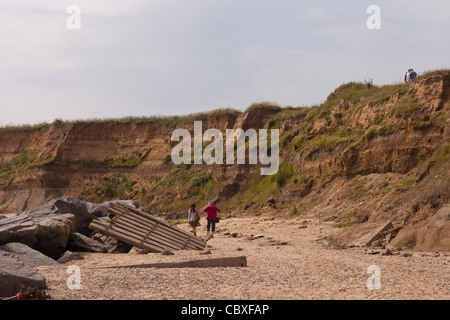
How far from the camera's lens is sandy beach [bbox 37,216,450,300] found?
7.77 metres

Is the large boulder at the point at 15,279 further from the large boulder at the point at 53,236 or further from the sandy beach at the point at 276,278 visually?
the large boulder at the point at 53,236

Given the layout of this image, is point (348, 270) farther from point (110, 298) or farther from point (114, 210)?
point (114, 210)

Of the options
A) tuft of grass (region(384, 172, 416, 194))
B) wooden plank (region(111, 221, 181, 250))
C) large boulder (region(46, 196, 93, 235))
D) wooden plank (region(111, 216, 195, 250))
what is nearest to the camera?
wooden plank (region(111, 221, 181, 250))

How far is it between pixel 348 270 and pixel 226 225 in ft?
47.7

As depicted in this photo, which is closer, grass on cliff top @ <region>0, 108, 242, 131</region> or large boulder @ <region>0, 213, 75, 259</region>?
large boulder @ <region>0, 213, 75, 259</region>

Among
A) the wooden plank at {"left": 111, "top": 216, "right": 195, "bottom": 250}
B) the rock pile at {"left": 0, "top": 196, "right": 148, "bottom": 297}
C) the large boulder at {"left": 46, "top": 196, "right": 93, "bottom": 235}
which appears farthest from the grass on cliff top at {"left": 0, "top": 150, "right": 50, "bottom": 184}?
the wooden plank at {"left": 111, "top": 216, "right": 195, "bottom": 250}

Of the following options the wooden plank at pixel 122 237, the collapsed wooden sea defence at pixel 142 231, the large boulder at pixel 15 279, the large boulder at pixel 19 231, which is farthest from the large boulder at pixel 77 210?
the large boulder at pixel 15 279

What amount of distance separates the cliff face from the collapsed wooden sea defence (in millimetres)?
5879

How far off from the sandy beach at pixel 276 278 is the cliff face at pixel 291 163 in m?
2.77

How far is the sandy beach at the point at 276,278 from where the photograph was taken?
7.77m

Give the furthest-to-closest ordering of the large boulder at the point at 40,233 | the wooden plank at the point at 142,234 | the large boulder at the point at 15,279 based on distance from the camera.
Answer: the wooden plank at the point at 142,234 → the large boulder at the point at 40,233 → the large boulder at the point at 15,279

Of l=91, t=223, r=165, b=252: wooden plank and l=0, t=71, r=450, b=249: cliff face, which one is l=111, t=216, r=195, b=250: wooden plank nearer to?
l=91, t=223, r=165, b=252: wooden plank
